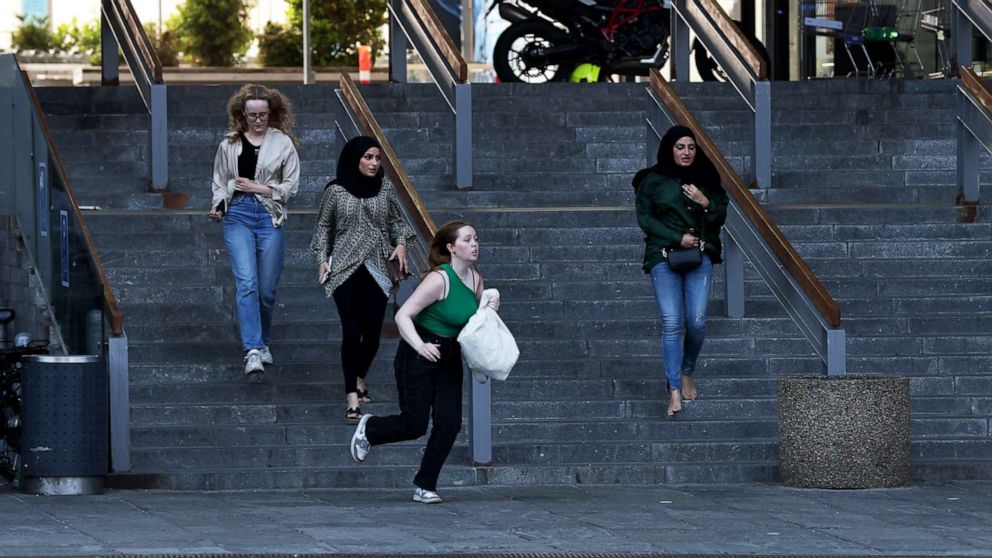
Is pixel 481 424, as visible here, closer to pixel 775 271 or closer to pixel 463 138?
pixel 775 271

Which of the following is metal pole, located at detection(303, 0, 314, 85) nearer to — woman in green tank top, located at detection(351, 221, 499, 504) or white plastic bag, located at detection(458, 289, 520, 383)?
woman in green tank top, located at detection(351, 221, 499, 504)

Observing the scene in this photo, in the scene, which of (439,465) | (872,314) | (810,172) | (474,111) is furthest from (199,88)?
(439,465)

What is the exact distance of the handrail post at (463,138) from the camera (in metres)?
15.7

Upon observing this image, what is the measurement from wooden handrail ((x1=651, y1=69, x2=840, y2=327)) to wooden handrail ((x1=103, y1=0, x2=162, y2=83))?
4.26 meters

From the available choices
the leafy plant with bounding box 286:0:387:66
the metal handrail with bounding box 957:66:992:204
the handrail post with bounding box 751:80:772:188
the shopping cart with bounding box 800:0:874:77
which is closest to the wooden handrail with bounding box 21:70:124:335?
the handrail post with bounding box 751:80:772:188

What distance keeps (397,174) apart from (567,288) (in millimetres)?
1510

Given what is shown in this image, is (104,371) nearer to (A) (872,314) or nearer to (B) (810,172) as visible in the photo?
(A) (872,314)

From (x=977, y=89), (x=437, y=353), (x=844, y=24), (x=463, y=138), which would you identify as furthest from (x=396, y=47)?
(x=437, y=353)

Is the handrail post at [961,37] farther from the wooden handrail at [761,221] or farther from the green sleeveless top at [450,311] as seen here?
the green sleeveless top at [450,311]

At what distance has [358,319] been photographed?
11.1 meters

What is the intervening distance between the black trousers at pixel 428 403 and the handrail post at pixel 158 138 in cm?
636

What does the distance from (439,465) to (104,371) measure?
6.12 ft

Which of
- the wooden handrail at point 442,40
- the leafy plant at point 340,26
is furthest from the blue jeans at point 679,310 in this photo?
the leafy plant at point 340,26

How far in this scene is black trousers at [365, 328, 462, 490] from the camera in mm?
9578
